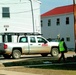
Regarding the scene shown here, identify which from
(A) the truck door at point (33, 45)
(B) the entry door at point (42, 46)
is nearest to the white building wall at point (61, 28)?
(B) the entry door at point (42, 46)

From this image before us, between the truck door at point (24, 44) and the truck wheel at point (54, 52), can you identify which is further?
the truck wheel at point (54, 52)

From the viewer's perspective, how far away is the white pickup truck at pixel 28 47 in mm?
30859

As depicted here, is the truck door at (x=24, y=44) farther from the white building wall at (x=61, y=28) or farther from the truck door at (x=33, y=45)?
the white building wall at (x=61, y=28)

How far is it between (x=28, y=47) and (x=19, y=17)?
11781 millimetres

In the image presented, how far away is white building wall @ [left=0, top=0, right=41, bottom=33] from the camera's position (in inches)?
1642

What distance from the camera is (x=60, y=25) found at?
212ft

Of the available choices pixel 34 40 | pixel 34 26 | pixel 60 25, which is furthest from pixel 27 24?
pixel 60 25

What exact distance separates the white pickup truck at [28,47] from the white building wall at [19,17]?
9.57 m

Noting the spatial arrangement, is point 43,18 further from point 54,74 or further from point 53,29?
point 54,74

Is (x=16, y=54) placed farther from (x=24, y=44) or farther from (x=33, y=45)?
(x=33, y=45)

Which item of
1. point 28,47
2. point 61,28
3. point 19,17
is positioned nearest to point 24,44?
point 28,47

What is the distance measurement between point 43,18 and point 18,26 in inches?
1094

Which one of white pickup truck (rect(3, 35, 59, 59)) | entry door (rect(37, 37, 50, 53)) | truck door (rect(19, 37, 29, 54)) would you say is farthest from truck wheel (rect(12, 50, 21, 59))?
entry door (rect(37, 37, 50, 53))

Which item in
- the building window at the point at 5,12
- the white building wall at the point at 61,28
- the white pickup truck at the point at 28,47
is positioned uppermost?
the building window at the point at 5,12
